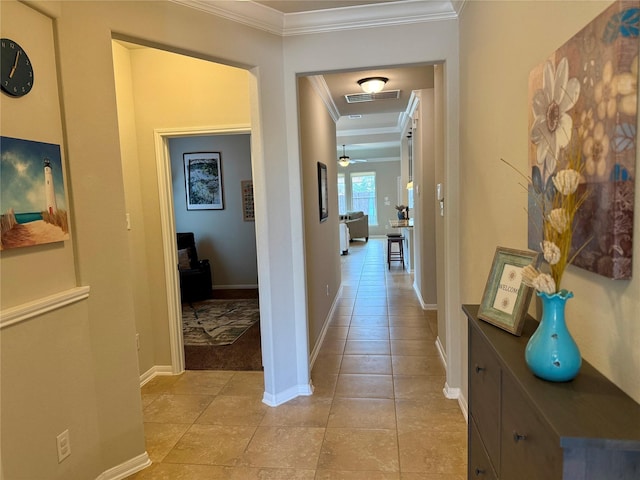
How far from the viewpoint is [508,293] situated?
1.36 m

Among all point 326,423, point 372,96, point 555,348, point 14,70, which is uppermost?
point 372,96

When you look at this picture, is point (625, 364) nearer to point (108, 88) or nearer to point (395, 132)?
point (108, 88)

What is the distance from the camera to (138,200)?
10.1 feet

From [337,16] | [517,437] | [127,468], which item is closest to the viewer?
[517,437]

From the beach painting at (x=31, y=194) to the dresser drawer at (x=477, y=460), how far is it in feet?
6.37

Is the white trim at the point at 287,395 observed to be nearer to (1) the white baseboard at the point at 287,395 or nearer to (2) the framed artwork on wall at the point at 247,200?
(1) the white baseboard at the point at 287,395

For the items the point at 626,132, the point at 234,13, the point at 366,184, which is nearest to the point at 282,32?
the point at 234,13

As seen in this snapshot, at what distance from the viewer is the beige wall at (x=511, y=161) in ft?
3.13

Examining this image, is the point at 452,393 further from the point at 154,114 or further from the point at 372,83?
the point at 154,114

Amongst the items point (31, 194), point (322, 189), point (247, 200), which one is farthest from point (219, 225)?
point (31, 194)

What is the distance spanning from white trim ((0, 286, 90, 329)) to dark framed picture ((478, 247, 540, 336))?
1757 millimetres

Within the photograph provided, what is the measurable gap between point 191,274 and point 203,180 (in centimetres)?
155

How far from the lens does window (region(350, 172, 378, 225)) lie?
13.9 metres

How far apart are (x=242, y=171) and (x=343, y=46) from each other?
12.3 feet
